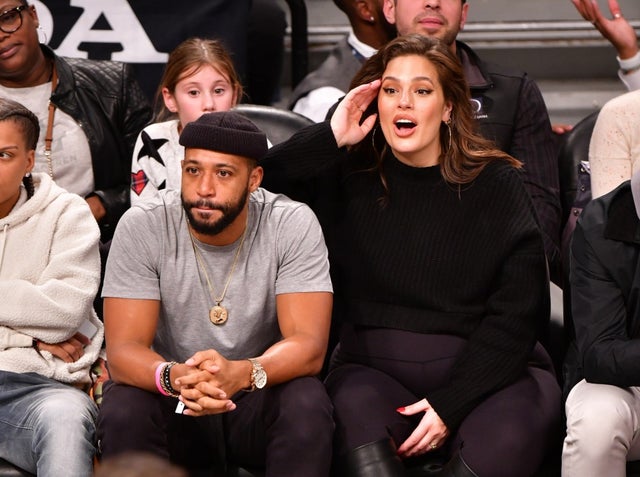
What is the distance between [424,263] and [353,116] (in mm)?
453

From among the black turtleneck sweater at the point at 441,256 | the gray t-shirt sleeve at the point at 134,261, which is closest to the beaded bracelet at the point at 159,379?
the gray t-shirt sleeve at the point at 134,261

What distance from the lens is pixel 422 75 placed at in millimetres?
3133

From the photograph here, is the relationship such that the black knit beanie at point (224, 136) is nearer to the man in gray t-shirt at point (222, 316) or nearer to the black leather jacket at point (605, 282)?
the man in gray t-shirt at point (222, 316)

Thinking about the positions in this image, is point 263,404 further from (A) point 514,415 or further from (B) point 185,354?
(A) point 514,415

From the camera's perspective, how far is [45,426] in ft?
9.23

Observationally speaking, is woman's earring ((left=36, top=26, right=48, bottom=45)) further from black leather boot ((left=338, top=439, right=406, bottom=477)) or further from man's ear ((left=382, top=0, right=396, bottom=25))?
black leather boot ((left=338, top=439, right=406, bottom=477))

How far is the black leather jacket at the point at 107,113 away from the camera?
3.77m

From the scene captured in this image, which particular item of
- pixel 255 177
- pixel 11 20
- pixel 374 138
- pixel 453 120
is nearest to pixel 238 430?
pixel 255 177

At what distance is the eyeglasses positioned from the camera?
3.70 meters

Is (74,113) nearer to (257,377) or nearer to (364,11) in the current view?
(364,11)

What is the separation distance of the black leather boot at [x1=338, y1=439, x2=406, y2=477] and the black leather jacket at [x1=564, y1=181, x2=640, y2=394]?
520mm

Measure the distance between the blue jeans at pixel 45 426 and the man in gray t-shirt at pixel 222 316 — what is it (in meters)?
0.09

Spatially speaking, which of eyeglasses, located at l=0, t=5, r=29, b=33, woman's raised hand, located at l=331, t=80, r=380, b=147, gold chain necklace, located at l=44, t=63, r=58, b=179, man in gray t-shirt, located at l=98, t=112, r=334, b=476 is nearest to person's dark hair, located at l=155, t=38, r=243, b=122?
gold chain necklace, located at l=44, t=63, r=58, b=179

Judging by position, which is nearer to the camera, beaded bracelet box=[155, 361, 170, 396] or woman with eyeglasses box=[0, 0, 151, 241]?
beaded bracelet box=[155, 361, 170, 396]
